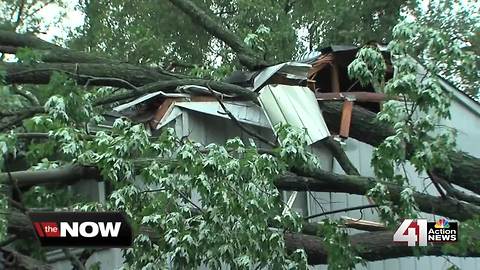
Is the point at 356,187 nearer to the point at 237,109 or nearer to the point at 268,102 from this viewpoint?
the point at 268,102

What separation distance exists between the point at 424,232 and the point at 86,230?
115 inches

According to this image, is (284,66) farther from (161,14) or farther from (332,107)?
(161,14)

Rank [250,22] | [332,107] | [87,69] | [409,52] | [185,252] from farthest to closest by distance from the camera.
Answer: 1. [250,22]
2. [332,107]
3. [87,69]
4. [409,52]
5. [185,252]

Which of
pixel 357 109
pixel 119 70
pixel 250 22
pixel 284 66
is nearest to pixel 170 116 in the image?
pixel 119 70

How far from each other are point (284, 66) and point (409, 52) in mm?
1781

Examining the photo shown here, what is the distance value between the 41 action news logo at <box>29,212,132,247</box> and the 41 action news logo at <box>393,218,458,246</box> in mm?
2373

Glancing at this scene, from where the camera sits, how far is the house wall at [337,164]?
7.61 m

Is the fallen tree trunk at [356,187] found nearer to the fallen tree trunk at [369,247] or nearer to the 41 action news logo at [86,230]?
the fallen tree trunk at [369,247]

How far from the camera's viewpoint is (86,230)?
15.5ft

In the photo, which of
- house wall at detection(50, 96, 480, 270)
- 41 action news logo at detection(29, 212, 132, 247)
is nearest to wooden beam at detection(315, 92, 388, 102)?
house wall at detection(50, 96, 480, 270)

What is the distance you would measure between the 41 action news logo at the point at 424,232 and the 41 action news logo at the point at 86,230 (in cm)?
237

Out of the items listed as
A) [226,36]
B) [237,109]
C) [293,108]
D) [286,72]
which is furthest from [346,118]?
[226,36]

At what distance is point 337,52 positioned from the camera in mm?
8055

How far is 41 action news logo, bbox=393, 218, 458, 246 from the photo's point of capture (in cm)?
600
